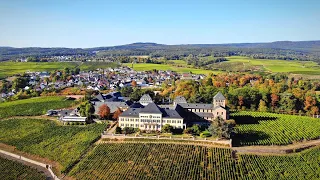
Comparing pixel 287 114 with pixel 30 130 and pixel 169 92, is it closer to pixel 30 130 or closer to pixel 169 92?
pixel 169 92

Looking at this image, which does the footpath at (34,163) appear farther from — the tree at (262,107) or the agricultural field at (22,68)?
the agricultural field at (22,68)

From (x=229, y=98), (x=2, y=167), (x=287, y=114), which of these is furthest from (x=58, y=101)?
(x=287, y=114)

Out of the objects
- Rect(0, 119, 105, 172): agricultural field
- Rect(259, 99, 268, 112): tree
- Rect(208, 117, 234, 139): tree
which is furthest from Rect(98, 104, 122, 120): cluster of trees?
Rect(259, 99, 268, 112): tree

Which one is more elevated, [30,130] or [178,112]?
[178,112]

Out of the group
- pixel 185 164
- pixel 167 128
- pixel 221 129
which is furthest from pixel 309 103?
pixel 185 164

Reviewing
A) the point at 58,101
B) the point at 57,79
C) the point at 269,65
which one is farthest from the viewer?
the point at 269,65

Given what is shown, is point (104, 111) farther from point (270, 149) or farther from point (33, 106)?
point (270, 149)
